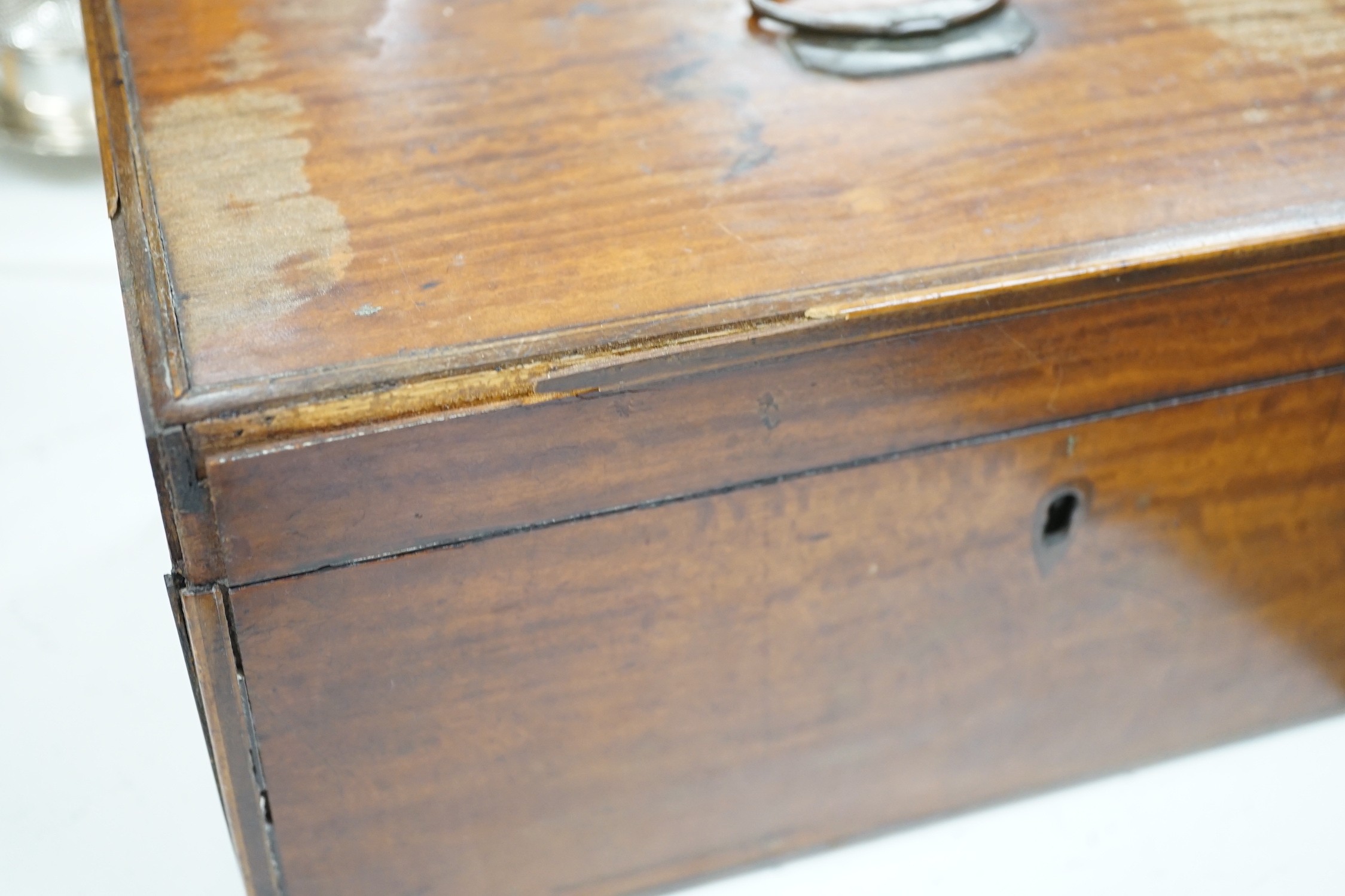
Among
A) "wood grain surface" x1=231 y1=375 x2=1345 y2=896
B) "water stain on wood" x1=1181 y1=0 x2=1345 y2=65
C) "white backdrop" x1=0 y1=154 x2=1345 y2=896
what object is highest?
"water stain on wood" x1=1181 y1=0 x2=1345 y2=65

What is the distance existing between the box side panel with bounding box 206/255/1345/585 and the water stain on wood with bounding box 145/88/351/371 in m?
0.12

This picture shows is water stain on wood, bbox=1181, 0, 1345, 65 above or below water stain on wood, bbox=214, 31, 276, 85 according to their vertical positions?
below

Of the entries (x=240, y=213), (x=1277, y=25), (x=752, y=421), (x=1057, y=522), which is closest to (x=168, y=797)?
(x=240, y=213)

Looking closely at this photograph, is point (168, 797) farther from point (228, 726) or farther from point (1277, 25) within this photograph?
point (1277, 25)

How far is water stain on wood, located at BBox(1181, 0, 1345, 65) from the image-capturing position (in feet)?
3.83

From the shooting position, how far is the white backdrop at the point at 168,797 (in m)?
1.16

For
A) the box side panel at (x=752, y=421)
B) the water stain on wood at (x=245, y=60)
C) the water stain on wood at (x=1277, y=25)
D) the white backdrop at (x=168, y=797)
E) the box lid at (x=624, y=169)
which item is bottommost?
the white backdrop at (x=168, y=797)

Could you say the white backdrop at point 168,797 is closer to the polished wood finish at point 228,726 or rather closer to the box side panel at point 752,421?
the polished wood finish at point 228,726

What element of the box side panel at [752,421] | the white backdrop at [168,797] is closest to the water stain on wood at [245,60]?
the box side panel at [752,421]

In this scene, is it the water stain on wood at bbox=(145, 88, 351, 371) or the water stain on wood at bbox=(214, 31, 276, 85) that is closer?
the water stain on wood at bbox=(145, 88, 351, 371)

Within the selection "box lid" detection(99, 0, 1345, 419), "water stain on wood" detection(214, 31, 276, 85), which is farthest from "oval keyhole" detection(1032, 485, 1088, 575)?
"water stain on wood" detection(214, 31, 276, 85)

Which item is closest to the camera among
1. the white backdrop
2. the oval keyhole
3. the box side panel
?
the box side panel

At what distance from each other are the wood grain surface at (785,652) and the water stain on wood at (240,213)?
177mm

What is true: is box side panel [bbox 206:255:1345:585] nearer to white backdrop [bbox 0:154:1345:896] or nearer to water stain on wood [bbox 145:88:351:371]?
water stain on wood [bbox 145:88:351:371]
